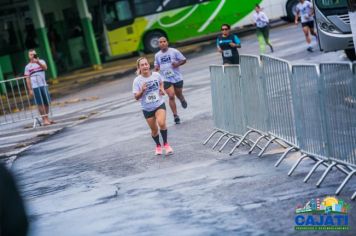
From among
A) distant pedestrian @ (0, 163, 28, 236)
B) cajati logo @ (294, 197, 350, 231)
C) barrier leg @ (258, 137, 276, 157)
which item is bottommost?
barrier leg @ (258, 137, 276, 157)

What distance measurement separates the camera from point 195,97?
2189 centimetres

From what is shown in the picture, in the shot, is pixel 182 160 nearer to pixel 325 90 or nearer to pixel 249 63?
pixel 249 63

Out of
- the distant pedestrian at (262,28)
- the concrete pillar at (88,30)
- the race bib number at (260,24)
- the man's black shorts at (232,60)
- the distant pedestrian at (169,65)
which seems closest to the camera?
the distant pedestrian at (169,65)

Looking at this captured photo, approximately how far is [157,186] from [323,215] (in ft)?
11.7

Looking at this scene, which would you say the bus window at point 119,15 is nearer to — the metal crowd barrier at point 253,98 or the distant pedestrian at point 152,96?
the distant pedestrian at point 152,96

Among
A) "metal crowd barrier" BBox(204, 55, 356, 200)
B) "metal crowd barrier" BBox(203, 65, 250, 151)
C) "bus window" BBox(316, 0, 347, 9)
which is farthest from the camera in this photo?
"bus window" BBox(316, 0, 347, 9)

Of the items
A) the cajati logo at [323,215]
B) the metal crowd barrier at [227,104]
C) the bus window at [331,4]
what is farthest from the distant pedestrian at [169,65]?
the cajati logo at [323,215]

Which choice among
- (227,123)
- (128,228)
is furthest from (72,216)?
(227,123)

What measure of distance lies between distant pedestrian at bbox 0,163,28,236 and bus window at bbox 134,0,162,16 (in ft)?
111

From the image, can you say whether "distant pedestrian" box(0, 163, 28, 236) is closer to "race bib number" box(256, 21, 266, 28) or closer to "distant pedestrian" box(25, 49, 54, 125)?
"distant pedestrian" box(25, 49, 54, 125)

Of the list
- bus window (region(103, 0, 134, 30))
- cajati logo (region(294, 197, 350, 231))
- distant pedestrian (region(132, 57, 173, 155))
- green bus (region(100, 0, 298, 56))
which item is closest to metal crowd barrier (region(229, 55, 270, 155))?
distant pedestrian (region(132, 57, 173, 155))

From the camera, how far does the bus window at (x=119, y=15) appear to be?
3984 cm

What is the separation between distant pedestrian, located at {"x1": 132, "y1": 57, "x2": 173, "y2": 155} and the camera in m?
14.3

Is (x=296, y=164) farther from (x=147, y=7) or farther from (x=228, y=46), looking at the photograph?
(x=147, y=7)
